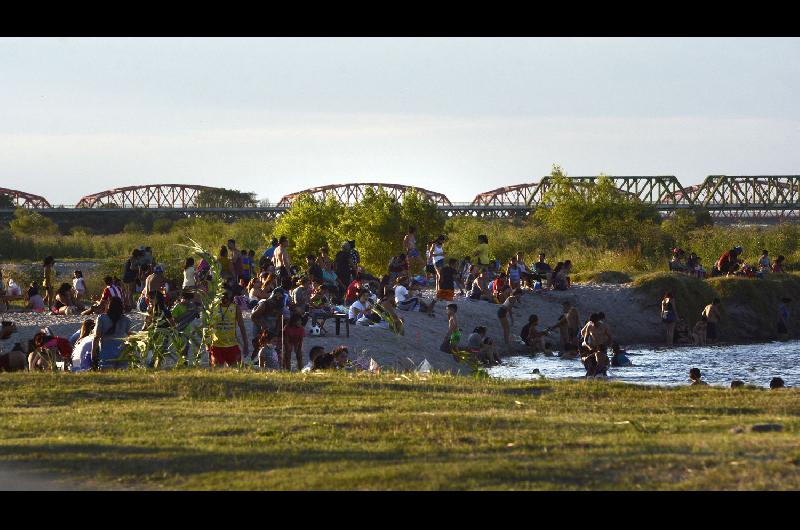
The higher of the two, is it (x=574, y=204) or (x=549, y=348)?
(x=574, y=204)

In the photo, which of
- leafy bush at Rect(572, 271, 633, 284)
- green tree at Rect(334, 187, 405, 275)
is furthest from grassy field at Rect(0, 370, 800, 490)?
green tree at Rect(334, 187, 405, 275)

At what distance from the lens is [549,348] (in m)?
27.1

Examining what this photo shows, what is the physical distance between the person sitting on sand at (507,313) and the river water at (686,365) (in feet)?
3.85

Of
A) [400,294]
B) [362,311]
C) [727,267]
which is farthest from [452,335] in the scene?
[727,267]

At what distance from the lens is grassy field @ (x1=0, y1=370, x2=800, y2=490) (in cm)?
823

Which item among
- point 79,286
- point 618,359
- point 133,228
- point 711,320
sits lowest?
point 618,359

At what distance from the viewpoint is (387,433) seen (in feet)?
32.9

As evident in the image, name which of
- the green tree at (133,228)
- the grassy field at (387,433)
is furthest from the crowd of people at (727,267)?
the green tree at (133,228)

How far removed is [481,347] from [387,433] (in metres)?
14.1

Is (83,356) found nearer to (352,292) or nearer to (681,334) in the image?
(352,292)
